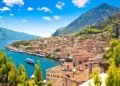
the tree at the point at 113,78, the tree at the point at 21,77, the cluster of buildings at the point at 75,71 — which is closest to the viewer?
the tree at the point at 113,78

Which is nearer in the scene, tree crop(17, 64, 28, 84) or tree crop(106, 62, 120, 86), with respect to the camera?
tree crop(106, 62, 120, 86)

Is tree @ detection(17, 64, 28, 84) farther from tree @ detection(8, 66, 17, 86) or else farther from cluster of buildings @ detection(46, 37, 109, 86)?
cluster of buildings @ detection(46, 37, 109, 86)

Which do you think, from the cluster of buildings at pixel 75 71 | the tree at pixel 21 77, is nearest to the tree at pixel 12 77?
the tree at pixel 21 77

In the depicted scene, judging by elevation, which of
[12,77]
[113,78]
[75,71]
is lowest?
[75,71]

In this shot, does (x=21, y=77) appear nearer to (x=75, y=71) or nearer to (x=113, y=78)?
(x=113, y=78)

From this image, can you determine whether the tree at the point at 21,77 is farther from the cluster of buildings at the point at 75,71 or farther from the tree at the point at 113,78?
the tree at the point at 113,78

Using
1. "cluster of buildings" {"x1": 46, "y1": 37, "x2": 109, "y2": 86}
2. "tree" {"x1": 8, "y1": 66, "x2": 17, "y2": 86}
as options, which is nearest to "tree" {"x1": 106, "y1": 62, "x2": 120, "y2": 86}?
"cluster of buildings" {"x1": 46, "y1": 37, "x2": 109, "y2": 86}

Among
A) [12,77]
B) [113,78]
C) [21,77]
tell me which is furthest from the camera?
[12,77]

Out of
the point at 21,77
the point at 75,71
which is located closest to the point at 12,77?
the point at 21,77

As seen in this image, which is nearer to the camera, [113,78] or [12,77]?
[113,78]

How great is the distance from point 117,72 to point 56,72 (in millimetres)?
39402

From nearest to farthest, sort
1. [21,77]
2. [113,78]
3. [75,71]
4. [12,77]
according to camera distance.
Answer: [113,78]
[21,77]
[12,77]
[75,71]

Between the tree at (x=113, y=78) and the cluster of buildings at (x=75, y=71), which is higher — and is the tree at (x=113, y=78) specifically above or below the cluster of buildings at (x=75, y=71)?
above

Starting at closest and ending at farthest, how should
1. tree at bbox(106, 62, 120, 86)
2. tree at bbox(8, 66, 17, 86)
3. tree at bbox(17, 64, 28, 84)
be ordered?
tree at bbox(106, 62, 120, 86)
tree at bbox(17, 64, 28, 84)
tree at bbox(8, 66, 17, 86)
